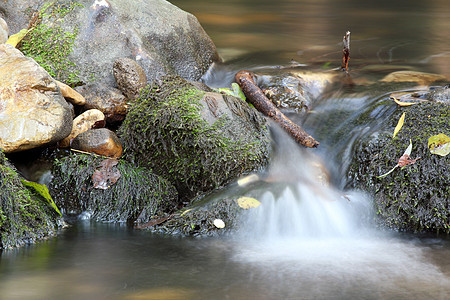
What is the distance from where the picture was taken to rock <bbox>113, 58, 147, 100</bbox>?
5914 millimetres

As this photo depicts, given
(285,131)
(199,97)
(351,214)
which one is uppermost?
(199,97)

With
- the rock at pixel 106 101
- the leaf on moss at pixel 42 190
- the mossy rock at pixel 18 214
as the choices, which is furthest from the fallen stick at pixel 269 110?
the mossy rock at pixel 18 214

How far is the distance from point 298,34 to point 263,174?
6099mm

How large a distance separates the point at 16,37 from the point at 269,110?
298 cm

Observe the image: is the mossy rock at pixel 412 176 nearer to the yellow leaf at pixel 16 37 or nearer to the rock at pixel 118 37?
the rock at pixel 118 37

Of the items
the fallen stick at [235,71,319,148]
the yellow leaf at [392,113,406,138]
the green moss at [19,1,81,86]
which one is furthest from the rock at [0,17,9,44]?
the yellow leaf at [392,113,406,138]

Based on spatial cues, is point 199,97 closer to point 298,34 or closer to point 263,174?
point 263,174

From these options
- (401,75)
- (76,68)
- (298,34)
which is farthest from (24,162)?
(298,34)

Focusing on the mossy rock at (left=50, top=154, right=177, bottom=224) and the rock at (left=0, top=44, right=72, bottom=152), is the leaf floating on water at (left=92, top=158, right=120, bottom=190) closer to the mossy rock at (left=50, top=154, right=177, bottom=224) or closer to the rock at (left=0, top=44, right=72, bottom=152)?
the mossy rock at (left=50, top=154, right=177, bottom=224)

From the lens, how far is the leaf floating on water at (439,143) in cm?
482

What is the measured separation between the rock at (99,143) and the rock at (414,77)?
12.0ft

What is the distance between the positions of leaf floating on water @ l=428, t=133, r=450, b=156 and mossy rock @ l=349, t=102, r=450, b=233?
39mm

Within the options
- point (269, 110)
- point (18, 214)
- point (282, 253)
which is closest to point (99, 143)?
point (18, 214)

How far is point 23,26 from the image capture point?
6.72 metres
